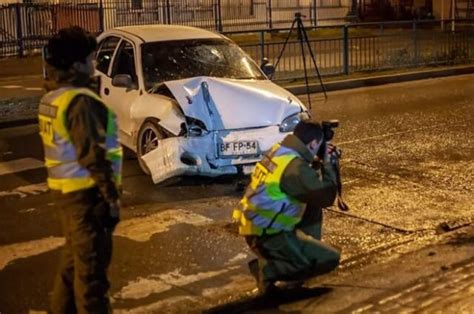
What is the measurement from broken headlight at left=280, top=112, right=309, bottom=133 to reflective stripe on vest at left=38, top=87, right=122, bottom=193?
13.6 ft

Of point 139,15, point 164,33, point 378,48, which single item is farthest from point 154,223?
point 139,15

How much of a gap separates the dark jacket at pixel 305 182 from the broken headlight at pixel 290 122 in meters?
3.08

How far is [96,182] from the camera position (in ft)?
14.9

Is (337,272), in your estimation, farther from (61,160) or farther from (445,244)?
(61,160)

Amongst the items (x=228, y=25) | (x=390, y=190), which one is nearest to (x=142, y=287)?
(x=390, y=190)

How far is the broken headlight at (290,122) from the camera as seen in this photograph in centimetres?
868

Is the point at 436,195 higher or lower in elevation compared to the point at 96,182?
lower

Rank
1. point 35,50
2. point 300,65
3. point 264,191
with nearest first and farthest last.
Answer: point 264,191 → point 300,65 → point 35,50

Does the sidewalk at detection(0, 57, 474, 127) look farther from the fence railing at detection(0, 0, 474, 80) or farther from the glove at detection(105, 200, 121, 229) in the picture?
the glove at detection(105, 200, 121, 229)

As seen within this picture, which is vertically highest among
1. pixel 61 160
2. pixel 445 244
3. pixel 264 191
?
pixel 61 160

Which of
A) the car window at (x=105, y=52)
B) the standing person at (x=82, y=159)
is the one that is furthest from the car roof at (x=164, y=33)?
the standing person at (x=82, y=159)

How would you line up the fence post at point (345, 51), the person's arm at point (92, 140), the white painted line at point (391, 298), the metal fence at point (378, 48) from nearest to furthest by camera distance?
the person's arm at point (92, 140) < the white painted line at point (391, 298) < the fence post at point (345, 51) < the metal fence at point (378, 48)

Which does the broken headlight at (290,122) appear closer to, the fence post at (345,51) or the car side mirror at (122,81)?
the car side mirror at (122,81)

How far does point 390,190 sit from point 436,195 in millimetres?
466
